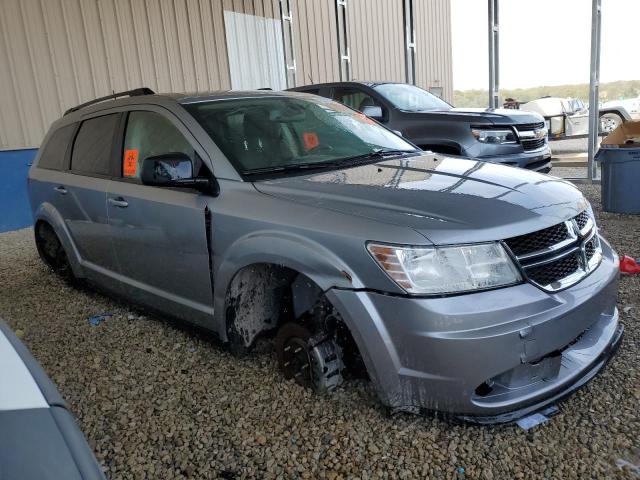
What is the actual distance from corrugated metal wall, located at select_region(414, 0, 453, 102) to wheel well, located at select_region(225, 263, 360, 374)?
49.2 ft

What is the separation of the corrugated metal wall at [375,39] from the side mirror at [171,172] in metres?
11.5

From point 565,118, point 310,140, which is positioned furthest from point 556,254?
point 565,118

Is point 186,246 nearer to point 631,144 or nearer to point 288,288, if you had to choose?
point 288,288

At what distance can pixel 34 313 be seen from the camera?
14.0 ft

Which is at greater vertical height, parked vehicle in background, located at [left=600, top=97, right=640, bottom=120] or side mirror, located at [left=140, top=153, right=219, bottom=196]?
side mirror, located at [left=140, top=153, right=219, bottom=196]

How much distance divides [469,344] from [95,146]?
310 centimetres

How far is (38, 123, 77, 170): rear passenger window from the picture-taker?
4305mm

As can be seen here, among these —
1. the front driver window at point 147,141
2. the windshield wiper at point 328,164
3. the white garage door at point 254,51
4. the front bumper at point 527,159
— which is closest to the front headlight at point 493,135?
the front bumper at point 527,159

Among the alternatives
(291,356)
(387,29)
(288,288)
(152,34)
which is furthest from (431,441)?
(387,29)

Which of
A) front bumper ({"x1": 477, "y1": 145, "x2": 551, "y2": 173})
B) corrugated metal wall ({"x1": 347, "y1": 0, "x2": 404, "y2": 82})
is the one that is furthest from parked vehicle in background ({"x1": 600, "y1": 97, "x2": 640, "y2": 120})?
corrugated metal wall ({"x1": 347, "y1": 0, "x2": 404, "y2": 82})

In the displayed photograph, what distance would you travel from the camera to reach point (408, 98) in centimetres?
763

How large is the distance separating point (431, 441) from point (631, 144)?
535cm

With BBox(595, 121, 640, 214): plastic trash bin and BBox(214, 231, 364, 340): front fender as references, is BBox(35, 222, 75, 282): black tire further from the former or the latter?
BBox(595, 121, 640, 214): plastic trash bin

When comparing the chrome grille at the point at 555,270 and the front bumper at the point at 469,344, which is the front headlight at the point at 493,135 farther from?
the front bumper at the point at 469,344
